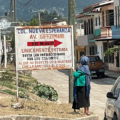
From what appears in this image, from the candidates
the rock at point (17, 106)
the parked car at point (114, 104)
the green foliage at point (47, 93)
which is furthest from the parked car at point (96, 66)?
the parked car at point (114, 104)

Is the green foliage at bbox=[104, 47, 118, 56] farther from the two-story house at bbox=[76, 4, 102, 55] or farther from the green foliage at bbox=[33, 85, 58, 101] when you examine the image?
the green foliage at bbox=[33, 85, 58, 101]

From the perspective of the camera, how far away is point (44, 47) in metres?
12.4

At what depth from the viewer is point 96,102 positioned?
18.2m

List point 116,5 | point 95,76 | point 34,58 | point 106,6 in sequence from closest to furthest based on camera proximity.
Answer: point 34,58, point 95,76, point 116,5, point 106,6

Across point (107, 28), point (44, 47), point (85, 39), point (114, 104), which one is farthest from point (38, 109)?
point (85, 39)

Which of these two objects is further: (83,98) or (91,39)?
(91,39)

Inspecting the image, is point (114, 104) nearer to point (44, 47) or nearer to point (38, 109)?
point (38, 109)

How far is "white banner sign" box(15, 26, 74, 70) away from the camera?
1230 cm

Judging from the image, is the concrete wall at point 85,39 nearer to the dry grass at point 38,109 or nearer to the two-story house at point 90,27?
the two-story house at point 90,27

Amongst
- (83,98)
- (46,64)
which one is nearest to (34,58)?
(46,64)

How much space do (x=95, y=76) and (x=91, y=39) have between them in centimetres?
1607

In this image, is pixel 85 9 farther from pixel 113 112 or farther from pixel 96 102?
pixel 113 112

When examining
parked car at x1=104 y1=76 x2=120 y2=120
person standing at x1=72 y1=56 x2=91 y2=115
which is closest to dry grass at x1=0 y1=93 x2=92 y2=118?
person standing at x1=72 y1=56 x2=91 y2=115

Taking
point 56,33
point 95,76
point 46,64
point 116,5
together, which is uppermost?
point 116,5
